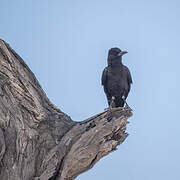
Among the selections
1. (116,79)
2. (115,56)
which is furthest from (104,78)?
(115,56)

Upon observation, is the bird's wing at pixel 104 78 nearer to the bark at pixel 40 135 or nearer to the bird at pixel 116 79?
the bird at pixel 116 79

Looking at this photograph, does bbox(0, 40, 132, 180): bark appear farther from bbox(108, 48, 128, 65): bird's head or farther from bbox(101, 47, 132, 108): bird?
bbox(108, 48, 128, 65): bird's head

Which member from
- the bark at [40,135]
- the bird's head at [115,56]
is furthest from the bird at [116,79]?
the bark at [40,135]

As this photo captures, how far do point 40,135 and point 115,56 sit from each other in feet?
15.3

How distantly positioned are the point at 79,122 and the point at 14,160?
171cm

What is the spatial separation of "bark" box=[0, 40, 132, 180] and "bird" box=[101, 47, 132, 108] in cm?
325

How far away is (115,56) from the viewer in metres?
10.9

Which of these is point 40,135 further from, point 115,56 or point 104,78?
point 115,56

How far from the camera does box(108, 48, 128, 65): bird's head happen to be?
10848mm

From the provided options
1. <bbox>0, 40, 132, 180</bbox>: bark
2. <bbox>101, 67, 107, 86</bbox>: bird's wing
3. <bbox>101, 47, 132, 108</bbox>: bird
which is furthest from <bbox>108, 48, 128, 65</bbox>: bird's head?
<bbox>0, 40, 132, 180</bbox>: bark

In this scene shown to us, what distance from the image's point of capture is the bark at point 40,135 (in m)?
6.59

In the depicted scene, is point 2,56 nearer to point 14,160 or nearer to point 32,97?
point 32,97

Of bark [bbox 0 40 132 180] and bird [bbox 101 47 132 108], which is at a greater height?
bird [bbox 101 47 132 108]

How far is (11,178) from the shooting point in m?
6.31
